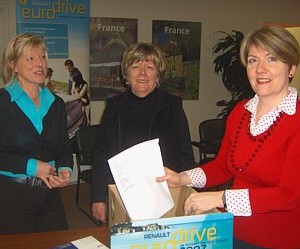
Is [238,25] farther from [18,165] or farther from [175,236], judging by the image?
[175,236]

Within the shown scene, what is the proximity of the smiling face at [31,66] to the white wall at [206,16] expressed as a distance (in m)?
2.90

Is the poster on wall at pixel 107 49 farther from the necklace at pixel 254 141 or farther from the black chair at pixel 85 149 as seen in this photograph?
the necklace at pixel 254 141

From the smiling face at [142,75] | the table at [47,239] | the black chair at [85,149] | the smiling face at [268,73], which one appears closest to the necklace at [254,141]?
the smiling face at [268,73]

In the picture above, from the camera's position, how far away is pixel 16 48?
1.87 metres

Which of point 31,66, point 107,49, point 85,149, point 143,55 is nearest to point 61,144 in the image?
point 31,66

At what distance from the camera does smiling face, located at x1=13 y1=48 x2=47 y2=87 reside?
6.14 feet

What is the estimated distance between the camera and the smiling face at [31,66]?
6.14 ft

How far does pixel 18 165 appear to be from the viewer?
1.79 m

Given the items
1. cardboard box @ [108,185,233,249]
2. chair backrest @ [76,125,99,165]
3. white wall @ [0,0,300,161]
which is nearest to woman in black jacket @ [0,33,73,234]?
cardboard box @ [108,185,233,249]

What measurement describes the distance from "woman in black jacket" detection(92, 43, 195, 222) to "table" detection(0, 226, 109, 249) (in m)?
0.62

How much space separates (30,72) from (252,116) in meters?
1.11

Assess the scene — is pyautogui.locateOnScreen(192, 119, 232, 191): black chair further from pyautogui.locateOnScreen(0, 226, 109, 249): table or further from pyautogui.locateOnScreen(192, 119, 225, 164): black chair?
pyautogui.locateOnScreen(0, 226, 109, 249): table

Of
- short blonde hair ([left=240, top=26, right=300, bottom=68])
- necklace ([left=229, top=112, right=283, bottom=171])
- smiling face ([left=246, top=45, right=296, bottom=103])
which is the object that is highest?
short blonde hair ([left=240, top=26, right=300, bottom=68])

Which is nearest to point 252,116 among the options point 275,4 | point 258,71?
point 258,71
